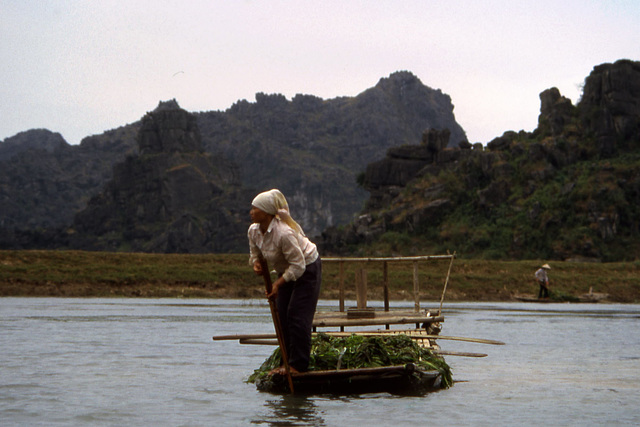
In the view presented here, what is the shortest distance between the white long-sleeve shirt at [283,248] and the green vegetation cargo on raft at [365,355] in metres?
1.90

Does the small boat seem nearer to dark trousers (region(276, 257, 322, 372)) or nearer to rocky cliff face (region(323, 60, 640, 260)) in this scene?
dark trousers (region(276, 257, 322, 372))

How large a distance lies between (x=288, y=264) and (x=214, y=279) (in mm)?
40196

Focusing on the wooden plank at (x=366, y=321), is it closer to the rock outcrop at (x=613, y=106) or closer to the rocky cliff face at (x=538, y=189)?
the rocky cliff face at (x=538, y=189)

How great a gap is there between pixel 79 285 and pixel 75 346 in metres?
30.4

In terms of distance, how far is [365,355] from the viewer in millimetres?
13188

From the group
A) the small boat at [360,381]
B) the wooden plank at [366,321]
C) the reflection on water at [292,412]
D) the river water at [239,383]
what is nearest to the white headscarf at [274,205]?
the small boat at [360,381]

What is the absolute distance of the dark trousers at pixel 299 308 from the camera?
12.1 m

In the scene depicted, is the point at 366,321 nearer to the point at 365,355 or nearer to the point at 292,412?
the point at 365,355

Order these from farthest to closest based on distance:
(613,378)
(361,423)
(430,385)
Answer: (613,378) → (430,385) → (361,423)

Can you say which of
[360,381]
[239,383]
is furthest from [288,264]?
[239,383]

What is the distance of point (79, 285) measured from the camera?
1939 inches

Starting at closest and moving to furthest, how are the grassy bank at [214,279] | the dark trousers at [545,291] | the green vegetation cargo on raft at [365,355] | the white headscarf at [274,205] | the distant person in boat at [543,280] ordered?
the white headscarf at [274,205] → the green vegetation cargo on raft at [365,355] → the distant person in boat at [543,280] → the grassy bank at [214,279] → the dark trousers at [545,291]

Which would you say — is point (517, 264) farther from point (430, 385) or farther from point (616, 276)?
point (430, 385)

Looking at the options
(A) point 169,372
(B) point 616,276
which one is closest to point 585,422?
(A) point 169,372
